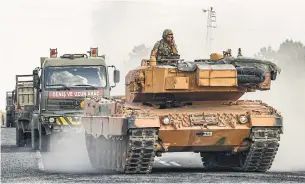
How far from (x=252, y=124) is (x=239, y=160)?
80.3 inches

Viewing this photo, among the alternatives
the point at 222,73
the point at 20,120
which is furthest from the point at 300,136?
the point at 222,73

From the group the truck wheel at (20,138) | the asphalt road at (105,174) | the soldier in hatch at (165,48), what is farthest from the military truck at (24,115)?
the soldier in hatch at (165,48)

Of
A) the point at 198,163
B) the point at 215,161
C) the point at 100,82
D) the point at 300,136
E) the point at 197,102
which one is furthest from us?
the point at 300,136

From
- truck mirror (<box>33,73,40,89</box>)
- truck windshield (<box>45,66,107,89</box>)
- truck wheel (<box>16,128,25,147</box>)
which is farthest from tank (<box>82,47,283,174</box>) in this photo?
truck wheel (<box>16,128,25,147</box>)

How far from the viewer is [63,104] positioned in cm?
3569

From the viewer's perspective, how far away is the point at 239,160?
88.0 ft

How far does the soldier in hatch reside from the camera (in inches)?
1053

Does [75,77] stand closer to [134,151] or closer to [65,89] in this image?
[65,89]

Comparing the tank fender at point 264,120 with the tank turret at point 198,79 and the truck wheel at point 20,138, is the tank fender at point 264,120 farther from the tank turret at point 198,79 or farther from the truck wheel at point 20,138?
the truck wheel at point 20,138

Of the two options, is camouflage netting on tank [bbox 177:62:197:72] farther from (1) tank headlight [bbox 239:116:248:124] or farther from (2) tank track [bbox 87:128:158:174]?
(2) tank track [bbox 87:128:158:174]

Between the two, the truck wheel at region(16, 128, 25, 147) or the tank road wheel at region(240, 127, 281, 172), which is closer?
the tank road wheel at region(240, 127, 281, 172)

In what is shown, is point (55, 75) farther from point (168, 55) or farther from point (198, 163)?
point (168, 55)

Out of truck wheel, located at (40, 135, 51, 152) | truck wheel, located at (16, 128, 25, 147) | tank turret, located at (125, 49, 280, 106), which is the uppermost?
tank turret, located at (125, 49, 280, 106)

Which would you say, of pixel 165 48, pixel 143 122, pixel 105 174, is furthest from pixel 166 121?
pixel 165 48
